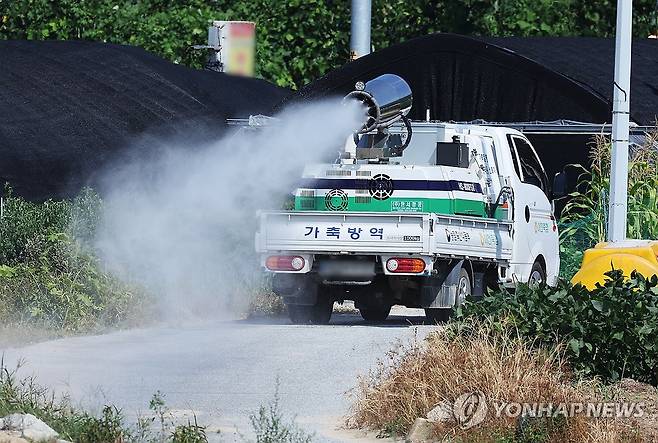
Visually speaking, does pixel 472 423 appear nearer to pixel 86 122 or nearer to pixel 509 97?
pixel 86 122

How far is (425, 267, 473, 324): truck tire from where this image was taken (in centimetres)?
1844

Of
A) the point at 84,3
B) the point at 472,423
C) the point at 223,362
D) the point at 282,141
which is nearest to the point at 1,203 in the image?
the point at 282,141

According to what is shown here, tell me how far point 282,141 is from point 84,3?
1414cm

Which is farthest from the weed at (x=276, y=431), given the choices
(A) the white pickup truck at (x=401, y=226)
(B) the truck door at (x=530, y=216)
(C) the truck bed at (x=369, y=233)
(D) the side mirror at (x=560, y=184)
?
(D) the side mirror at (x=560, y=184)

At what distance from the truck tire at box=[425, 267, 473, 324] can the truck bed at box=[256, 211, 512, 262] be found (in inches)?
11.5

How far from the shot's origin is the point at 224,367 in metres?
14.2

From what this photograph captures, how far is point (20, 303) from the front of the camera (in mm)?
16969

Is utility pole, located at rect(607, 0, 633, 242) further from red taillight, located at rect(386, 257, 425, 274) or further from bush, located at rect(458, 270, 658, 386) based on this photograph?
bush, located at rect(458, 270, 658, 386)

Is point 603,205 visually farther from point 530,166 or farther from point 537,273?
point 537,273

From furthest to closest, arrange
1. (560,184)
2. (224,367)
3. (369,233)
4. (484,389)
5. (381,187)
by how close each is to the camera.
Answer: (560,184) < (381,187) < (369,233) < (224,367) < (484,389)

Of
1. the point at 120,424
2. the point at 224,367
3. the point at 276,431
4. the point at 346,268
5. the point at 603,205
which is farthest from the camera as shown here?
the point at 603,205

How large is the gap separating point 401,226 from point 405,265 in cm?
46

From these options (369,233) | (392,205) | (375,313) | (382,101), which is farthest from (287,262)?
(382,101)

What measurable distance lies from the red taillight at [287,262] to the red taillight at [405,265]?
1077 mm
